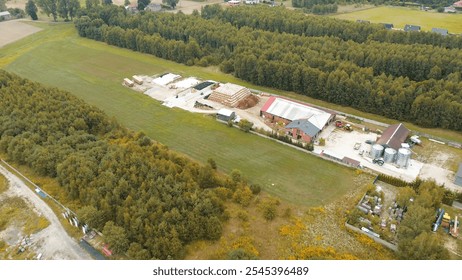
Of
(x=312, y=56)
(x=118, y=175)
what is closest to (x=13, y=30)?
(x=312, y=56)

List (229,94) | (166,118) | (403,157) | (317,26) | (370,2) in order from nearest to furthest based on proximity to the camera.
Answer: (403,157)
(166,118)
(229,94)
(317,26)
(370,2)

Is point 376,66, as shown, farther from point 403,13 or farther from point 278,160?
point 403,13

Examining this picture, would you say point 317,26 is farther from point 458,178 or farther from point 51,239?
point 51,239

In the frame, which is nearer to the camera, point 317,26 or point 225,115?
point 225,115

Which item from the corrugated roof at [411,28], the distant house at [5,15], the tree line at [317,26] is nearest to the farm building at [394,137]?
the tree line at [317,26]

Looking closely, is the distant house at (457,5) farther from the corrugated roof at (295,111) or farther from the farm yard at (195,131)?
the corrugated roof at (295,111)

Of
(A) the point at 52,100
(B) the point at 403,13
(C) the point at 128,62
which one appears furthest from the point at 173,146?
(B) the point at 403,13

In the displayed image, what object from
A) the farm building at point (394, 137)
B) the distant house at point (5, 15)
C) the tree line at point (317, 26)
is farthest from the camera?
the distant house at point (5, 15)
